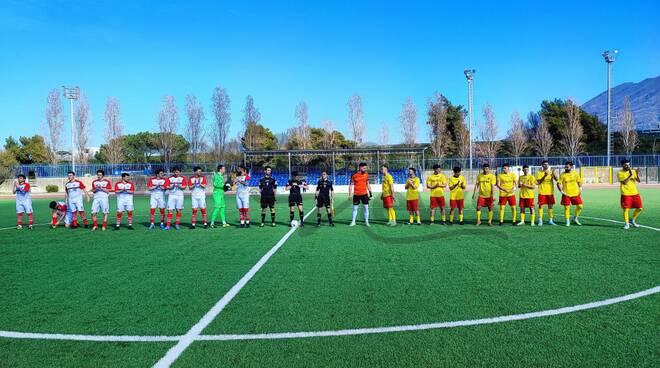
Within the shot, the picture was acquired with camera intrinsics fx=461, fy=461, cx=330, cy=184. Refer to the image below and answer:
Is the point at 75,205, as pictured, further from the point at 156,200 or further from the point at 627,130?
the point at 627,130

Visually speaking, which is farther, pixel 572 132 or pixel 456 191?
pixel 572 132

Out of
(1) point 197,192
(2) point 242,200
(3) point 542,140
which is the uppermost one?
(3) point 542,140

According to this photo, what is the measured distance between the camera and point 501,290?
6.13 meters

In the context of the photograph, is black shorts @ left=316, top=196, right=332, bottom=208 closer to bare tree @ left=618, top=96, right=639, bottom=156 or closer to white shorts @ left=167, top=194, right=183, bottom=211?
white shorts @ left=167, top=194, right=183, bottom=211

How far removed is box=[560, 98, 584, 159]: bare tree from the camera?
183ft

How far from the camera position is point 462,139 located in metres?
58.6

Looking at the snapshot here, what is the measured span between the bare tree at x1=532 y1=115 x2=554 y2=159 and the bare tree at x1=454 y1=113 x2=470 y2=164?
854 cm

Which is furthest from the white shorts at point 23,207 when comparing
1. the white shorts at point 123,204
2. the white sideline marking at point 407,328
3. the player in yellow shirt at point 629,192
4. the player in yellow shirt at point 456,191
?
the player in yellow shirt at point 629,192

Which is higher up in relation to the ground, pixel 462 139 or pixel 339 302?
pixel 462 139

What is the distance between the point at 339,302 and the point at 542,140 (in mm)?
57234

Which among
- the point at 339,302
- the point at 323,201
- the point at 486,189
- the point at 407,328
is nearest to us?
the point at 407,328

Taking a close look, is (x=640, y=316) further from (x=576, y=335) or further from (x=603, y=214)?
(x=603, y=214)

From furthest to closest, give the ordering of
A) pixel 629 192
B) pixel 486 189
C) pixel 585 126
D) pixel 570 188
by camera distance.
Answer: pixel 585 126 → pixel 486 189 → pixel 570 188 → pixel 629 192

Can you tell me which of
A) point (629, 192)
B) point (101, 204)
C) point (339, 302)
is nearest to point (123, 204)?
point (101, 204)
